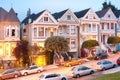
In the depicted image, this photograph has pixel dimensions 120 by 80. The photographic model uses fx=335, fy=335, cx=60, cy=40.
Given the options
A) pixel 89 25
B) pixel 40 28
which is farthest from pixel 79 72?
pixel 89 25

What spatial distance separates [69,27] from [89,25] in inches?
203

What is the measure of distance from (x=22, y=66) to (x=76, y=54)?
13.3 metres

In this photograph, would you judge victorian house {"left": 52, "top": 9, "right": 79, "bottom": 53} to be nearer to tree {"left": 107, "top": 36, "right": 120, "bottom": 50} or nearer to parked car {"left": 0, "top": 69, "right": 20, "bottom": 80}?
tree {"left": 107, "top": 36, "right": 120, "bottom": 50}

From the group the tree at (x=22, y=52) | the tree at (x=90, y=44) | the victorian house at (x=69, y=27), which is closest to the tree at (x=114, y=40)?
the tree at (x=90, y=44)

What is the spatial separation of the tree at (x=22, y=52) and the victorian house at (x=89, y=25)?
556 inches

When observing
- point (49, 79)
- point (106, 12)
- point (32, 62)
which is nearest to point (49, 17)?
point (32, 62)

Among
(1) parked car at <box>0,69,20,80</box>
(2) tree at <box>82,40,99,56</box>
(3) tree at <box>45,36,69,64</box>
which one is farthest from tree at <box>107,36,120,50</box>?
(1) parked car at <box>0,69,20,80</box>

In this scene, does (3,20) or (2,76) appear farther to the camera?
(3,20)

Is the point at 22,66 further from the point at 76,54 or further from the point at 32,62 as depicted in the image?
the point at 76,54

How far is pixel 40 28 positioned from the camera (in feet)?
218

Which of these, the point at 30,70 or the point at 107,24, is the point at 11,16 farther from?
the point at 107,24

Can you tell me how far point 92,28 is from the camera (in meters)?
73.2

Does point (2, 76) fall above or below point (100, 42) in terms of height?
below

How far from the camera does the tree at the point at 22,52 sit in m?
62.2
